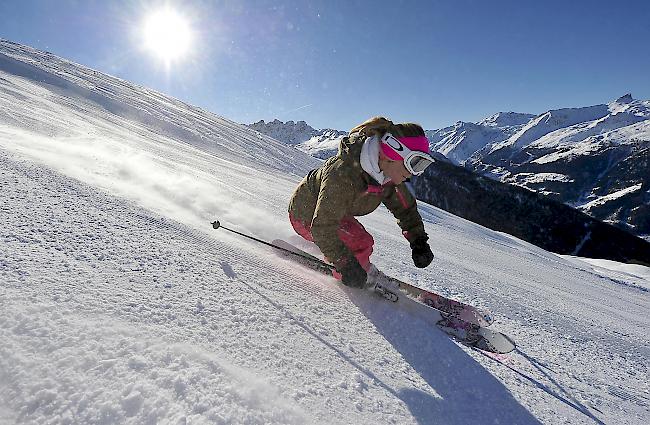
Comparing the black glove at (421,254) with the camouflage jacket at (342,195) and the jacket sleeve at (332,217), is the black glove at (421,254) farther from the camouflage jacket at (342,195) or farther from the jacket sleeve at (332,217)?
the jacket sleeve at (332,217)

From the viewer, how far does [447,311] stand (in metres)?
3.15

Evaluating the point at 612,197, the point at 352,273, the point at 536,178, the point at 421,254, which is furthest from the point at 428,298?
the point at 536,178

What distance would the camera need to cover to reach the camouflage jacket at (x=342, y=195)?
2.87 meters

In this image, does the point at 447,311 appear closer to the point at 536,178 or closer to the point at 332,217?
the point at 332,217

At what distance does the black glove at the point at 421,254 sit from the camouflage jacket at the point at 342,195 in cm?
37

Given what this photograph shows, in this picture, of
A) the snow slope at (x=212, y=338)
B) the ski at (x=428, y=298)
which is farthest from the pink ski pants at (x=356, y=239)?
the snow slope at (x=212, y=338)

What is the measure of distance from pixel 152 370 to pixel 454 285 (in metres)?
3.63

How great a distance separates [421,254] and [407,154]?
110 centimetres

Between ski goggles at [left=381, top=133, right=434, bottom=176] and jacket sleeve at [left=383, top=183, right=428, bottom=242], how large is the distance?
24.0 inches

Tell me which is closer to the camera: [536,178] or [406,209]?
[406,209]

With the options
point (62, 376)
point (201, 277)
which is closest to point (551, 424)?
point (201, 277)

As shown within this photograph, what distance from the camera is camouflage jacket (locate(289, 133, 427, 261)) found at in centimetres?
287

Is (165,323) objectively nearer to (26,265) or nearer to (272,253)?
(26,265)

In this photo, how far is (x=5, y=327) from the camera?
1327 millimetres
